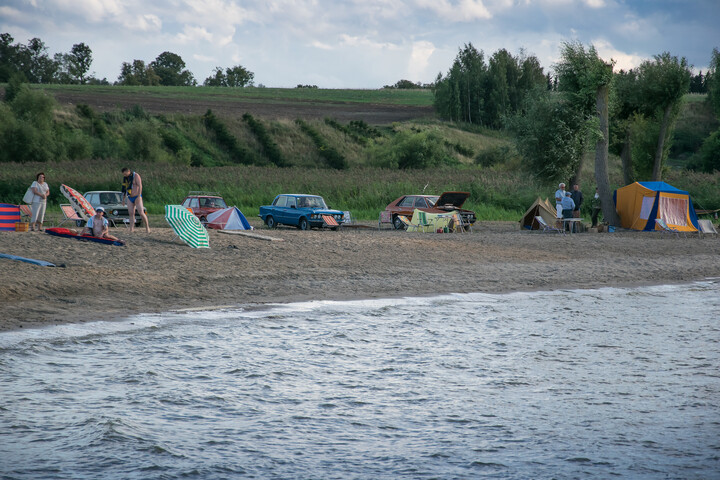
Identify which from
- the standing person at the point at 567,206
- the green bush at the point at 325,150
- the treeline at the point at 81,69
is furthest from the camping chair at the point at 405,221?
the treeline at the point at 81,69

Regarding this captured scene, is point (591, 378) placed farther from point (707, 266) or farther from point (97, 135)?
point (97, 135)

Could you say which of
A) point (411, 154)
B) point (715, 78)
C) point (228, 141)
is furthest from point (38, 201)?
point (228, 141)

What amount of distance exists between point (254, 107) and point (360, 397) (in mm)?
86042

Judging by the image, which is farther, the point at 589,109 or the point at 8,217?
the point at 589,109

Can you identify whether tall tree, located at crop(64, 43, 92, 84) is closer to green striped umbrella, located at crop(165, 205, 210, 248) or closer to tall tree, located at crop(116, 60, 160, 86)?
tall tree, located at crop(116, 60, 160, 86)

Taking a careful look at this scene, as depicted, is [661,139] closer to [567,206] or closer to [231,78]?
[567,206]

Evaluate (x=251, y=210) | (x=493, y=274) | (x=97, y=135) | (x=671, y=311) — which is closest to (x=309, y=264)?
(x=493, y=274)

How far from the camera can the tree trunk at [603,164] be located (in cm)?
2973

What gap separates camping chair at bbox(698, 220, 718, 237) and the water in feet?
54.8

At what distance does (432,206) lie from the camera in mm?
27797

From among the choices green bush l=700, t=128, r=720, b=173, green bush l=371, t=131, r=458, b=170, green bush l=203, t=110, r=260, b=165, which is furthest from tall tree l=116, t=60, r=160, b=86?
green bush l=700, t=128, r=720, b=173

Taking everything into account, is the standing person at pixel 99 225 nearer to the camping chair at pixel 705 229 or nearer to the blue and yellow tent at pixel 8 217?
the blue and yellow tent at pixel 8 217

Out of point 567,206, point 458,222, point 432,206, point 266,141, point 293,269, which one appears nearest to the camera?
point 293,269

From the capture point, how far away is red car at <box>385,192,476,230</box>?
89.7 feet
